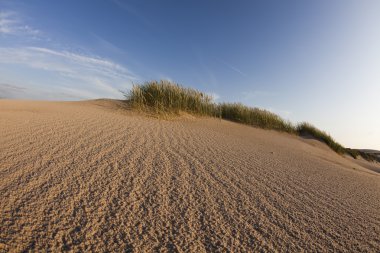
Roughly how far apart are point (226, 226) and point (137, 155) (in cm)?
108

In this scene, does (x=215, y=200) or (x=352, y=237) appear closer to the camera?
(x=352, y=237)

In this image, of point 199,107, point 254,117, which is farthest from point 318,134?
point 199,107

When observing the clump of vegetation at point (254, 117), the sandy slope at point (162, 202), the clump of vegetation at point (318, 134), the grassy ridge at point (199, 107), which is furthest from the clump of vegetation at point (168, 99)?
the clump of vegetation at point (318, 134)

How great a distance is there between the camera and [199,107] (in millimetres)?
6645

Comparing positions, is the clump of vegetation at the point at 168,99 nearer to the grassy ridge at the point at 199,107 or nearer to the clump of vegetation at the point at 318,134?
the grassy ridge at the point at 199,107

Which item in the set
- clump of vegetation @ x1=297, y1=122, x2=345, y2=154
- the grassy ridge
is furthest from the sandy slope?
clump of vegetation @ x1=297, y1=122, x2=345, y2=154

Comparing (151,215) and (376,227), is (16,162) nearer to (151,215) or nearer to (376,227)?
(151,215)

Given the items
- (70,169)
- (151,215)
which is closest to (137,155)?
(70,169)

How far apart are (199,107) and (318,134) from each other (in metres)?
5.65

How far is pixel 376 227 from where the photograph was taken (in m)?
1.22

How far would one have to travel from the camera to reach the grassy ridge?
576cm

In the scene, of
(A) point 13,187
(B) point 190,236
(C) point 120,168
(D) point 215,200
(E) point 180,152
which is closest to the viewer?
(B) point 190,236

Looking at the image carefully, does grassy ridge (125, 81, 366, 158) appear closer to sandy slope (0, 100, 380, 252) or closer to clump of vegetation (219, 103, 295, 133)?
clump of vegetation (219, 103, 295, 133)

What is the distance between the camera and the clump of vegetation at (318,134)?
29.5ft
